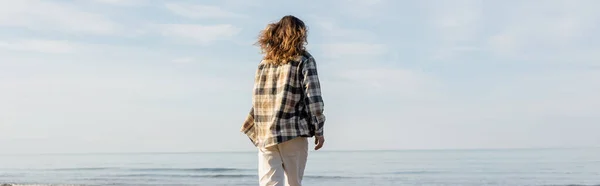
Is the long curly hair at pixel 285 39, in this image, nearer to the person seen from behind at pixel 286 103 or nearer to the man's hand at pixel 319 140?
the person seen from behind at pixel 286 103

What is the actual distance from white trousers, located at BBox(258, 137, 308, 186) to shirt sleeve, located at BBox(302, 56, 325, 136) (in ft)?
0.51

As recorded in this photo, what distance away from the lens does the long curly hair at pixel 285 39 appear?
13.2 feet

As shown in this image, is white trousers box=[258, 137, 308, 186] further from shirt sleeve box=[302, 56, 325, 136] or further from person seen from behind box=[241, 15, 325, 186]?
shirt sleeve box=[302, 56, 325, 136]

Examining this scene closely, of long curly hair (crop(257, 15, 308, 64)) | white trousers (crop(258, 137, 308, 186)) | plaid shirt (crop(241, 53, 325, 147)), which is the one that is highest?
long curly hair (crop(257, 15, 308, 64))

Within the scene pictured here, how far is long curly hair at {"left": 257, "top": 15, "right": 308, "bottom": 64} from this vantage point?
402 centimetres

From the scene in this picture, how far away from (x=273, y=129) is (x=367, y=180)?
1137cm

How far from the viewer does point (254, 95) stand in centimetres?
419

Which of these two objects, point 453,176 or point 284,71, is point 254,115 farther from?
point 453,176

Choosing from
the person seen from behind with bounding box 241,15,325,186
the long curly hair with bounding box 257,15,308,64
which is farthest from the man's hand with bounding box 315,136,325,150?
the long curly hair with bounding box 257,15,308,64

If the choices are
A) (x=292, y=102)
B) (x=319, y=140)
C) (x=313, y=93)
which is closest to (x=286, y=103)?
(x=292, y=102)

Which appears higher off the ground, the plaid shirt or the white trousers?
the plaid shirt

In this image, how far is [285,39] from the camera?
13.2 feet

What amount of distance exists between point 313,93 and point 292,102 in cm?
15

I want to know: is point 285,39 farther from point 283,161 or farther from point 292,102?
point 283,161
